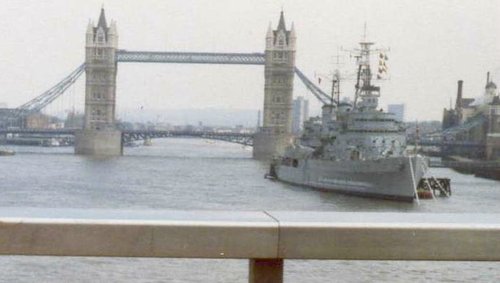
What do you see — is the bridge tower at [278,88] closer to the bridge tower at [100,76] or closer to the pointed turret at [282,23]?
the pointed turret at [282,23]

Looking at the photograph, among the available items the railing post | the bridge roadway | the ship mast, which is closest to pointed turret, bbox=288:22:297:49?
the bridge roadway

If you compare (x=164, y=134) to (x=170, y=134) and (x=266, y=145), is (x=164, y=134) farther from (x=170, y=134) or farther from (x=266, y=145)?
(x=266, y=145)

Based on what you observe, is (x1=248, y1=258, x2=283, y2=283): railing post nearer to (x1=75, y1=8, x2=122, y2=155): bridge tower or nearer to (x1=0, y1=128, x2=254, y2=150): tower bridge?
(x1=0, y1=128, x2=254, y2=150): tower bridge

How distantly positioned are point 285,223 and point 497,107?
5952 centimetres

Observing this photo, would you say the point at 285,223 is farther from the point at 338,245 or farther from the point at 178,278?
the point at 178,278

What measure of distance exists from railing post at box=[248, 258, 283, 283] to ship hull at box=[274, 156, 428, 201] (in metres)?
25.6

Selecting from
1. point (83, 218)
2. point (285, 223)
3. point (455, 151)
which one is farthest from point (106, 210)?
point (455, 151)

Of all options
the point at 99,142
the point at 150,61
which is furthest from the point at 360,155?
the point at 150,61

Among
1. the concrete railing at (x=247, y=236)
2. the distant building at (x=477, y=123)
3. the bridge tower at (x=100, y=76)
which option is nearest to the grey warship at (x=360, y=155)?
the distant building at (x=477, y=123)

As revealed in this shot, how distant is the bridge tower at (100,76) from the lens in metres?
70.9

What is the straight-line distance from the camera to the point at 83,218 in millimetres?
1661

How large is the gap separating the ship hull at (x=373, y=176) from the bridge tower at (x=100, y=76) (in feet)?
127

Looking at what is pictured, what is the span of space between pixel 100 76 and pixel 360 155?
46539 millimetres

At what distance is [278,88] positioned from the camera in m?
71.8
